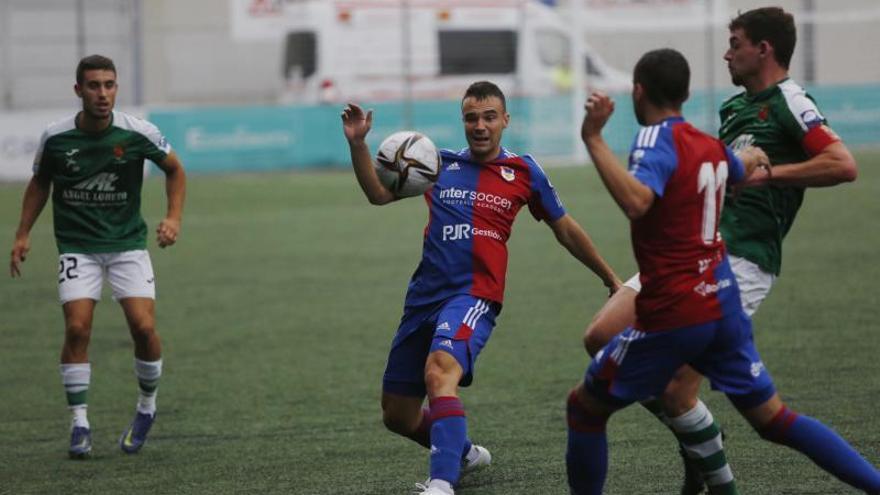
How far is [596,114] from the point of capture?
4.89 metres

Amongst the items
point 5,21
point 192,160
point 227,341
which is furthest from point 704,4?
point 227,341

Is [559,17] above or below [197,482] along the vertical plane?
above

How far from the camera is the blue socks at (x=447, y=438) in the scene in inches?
230

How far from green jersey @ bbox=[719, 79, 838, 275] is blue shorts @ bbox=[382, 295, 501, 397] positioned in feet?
3.63

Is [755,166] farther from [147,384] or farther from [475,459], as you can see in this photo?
[147,384]

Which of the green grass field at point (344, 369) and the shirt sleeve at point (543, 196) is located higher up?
the shirt sleeve at point (543, 196)

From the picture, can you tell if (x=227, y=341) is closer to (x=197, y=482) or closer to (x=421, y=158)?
(x=197, y=482)

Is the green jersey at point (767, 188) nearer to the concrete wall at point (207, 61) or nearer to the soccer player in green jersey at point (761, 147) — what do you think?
the soccer player in green jersey at point (761, 147)

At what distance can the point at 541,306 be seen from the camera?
40.3ft

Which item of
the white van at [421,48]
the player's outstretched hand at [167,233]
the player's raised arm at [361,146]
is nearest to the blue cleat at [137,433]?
the player's outstretched hand at [167,233]

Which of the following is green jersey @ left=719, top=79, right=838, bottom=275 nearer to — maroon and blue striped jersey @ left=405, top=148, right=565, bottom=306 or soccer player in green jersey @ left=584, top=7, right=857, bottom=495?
soccer player in green jersey @ left=584, top=7, right=857, bottom=495

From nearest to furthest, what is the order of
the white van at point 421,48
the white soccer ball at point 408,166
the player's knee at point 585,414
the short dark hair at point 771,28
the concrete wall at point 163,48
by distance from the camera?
the player's knee at point 585,414 < the short dark hair at point 771,28 < the white soccer ball at point 408,166 < the concrete wall at point 163,48 < the white van at point 421,48

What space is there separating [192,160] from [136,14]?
325cm

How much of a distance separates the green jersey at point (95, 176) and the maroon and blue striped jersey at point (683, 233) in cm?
355
